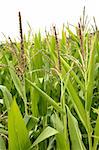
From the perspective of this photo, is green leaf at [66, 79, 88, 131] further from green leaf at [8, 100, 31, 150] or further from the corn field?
green leaf at [8, 100, 31, 150]

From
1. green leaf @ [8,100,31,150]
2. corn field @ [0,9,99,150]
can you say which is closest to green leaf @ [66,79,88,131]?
corn field @ [0,9,99,150]

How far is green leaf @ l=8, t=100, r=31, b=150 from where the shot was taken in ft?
1.46

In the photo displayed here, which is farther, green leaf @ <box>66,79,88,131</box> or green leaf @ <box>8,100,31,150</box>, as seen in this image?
green leaf @ <box>66,79,88,131</box>

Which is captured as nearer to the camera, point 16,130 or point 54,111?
point 16,130

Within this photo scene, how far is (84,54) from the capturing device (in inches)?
22.3

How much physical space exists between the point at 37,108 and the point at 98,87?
21cm

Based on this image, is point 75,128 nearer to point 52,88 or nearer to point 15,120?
point 15,120

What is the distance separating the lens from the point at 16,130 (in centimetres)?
46

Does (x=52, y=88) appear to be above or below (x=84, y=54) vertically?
below

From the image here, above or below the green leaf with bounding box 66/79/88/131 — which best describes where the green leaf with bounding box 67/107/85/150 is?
below

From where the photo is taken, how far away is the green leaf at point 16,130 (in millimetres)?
444

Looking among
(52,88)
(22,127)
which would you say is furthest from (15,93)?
(22,127)

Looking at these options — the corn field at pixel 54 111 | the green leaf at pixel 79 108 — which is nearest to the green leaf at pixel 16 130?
the corn field at pixel 54 111

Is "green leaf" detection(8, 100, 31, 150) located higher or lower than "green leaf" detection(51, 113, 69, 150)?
higher
